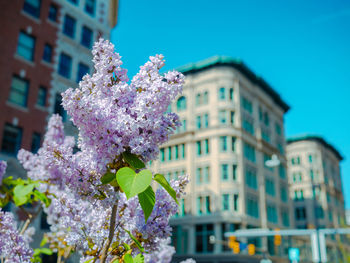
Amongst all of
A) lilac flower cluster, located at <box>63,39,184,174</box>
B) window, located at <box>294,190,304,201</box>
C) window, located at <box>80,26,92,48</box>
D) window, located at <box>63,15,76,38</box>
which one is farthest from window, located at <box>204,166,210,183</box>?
lilac flower cluster, located at <box>63,39,184,174</box>

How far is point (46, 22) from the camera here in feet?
Answer: 89.5

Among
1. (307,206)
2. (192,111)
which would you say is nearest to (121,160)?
(192,111)

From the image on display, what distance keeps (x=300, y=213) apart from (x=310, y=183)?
7.48 m

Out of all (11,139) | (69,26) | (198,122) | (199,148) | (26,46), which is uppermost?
(198,122)

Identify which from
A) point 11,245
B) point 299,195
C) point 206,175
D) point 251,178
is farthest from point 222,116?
point 11,245

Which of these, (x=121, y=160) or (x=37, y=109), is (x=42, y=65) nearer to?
(x=37, y=109)

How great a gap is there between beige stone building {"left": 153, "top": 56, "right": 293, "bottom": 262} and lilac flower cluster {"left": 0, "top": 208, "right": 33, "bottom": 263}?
4926 centimetres

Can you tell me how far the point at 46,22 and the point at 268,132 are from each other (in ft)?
157

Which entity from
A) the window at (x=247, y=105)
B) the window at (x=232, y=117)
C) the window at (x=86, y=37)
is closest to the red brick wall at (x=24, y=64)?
the window at (x=86, y=37)

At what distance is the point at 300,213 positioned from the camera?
84625 millimetres

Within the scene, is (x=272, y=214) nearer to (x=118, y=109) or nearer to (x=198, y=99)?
(x=198, y=99)

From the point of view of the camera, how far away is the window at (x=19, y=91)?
24.3 metres

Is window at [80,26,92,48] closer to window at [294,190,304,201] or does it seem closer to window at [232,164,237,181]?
window at [232,164,237,181]

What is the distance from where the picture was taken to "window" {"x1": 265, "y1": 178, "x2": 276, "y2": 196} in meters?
60.7
